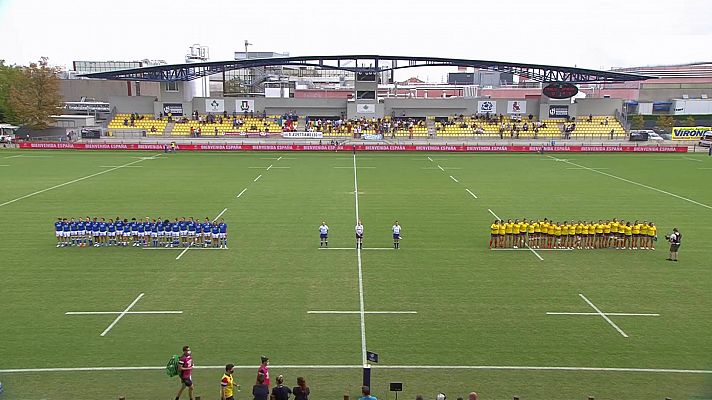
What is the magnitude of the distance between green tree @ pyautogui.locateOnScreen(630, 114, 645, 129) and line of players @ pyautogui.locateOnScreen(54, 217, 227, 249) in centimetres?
7095

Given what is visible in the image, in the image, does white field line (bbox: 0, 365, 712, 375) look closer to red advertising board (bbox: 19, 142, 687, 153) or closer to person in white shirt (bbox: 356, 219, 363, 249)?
person in white shirt (bbox: 356, 219, 363, 249)

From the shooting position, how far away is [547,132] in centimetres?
6944

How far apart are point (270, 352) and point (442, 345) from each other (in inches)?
155

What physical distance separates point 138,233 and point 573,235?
16576mm

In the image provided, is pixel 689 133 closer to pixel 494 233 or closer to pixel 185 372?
pixel 494 233

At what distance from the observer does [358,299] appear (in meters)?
16.0

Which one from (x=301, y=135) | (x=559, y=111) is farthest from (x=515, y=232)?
(x=559, y=111)

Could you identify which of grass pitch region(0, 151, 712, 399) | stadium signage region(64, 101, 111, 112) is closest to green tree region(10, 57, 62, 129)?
stadium signage region(64, 101, 111, 112)

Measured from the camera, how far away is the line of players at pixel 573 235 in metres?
21.3

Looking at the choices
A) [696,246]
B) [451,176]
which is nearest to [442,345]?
[696,246]

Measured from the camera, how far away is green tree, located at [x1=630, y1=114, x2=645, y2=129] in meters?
76.3

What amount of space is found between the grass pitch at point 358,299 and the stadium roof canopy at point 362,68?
3824cm

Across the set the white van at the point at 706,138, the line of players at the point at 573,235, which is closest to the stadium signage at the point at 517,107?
the white van at the point at 706,138

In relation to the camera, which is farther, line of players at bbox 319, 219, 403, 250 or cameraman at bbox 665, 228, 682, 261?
line of players at bbox 319, 219, 403, 250
